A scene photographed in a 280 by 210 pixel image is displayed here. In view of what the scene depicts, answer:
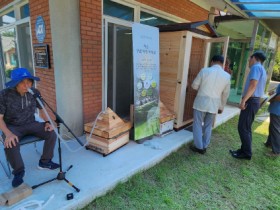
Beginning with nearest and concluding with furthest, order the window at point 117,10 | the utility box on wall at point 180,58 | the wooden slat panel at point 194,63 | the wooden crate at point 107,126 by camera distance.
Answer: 1. the wooden crate at point 107,126
2. the window at point 117,10
3. the utility box on wall at point 180,58
4. the wooden slat panel at point 194,63

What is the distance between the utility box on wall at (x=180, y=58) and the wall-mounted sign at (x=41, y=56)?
211 centimetres

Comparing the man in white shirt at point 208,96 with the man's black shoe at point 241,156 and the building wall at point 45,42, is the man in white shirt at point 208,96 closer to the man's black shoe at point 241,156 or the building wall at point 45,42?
the man's black shoe at point 241,156

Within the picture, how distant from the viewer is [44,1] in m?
2.82

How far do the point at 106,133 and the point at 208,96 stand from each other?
5.79 ft

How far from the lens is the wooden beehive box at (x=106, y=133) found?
2.85m

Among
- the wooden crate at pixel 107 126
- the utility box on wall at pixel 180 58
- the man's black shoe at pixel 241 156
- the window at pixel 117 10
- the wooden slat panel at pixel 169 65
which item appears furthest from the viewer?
the wooden slat panel at pixel 169 65

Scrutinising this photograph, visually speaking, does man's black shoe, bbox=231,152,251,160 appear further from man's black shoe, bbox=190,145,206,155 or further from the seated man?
the seated man

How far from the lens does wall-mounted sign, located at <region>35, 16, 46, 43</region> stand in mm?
2980

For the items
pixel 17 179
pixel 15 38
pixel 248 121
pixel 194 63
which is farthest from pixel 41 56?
pixel 248 121

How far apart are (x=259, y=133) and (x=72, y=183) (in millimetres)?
4305

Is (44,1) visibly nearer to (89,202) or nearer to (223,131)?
(89,202)

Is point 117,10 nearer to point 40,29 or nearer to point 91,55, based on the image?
point 91,55

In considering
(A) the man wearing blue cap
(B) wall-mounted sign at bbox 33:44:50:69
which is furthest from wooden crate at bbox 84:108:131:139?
(A) the man wearing blue cap

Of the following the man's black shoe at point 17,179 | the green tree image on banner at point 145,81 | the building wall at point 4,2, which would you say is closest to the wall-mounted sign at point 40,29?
the green tree image on banner at point 145,81
